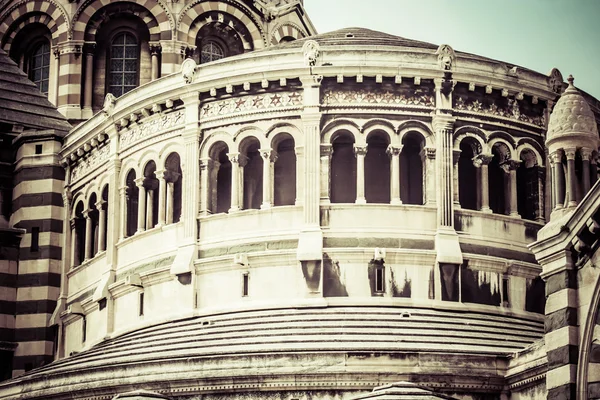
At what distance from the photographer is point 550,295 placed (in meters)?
37.2

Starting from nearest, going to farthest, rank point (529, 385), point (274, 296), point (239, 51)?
1. point (529, 385)
2. point (274, 296)
3. point (239, 51)

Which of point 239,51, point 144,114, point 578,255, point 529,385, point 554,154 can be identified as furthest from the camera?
point 239,51

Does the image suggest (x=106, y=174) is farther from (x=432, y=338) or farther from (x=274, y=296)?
(x=432, y=338)

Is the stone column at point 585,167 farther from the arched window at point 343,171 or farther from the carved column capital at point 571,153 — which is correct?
the arched window at point 343,171

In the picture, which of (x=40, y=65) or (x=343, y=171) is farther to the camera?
(x=40, y=65)

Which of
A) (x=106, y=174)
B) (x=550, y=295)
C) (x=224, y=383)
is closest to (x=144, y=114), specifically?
(x=106, y=174)

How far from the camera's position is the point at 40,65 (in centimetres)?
7188

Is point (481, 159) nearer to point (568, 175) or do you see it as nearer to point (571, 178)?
point (568, 175)

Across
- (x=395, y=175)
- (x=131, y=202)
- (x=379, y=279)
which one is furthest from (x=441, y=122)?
(x=131, y=202)

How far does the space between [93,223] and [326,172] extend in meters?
10.3

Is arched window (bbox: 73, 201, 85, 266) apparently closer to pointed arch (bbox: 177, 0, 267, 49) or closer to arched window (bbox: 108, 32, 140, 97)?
arched window (bbox: 108, 32, 140, 97)

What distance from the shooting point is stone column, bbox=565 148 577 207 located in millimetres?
38375

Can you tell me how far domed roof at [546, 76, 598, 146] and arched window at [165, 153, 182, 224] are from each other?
1854 cm

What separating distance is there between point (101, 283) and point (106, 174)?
12.1 ft
